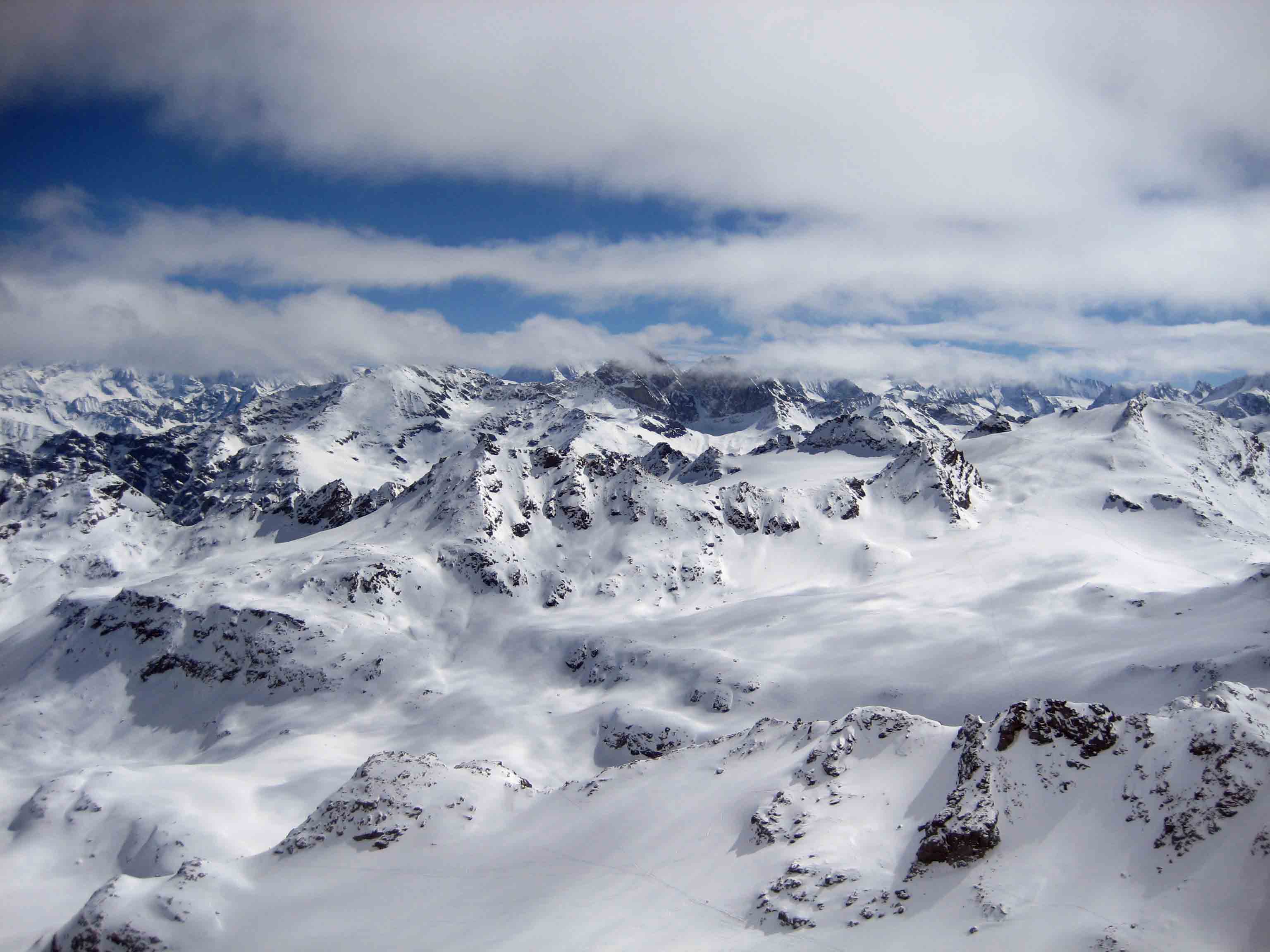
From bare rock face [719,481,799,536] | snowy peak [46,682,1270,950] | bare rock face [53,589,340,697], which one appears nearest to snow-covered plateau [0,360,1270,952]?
snowy peak [46,682,1270,950]

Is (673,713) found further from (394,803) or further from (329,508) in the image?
(329,508)

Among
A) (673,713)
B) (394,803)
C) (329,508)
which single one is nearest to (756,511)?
(673,713)

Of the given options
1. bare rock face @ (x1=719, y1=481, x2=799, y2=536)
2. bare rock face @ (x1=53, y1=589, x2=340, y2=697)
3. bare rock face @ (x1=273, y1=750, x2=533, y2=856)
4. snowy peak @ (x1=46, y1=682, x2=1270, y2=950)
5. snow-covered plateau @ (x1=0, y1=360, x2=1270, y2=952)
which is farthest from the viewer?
bare rock face @ (x1=719, y1=481, x2=799, y2=536)

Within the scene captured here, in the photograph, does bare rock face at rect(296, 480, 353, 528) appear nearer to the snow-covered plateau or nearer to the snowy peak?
the snow-covered plateau

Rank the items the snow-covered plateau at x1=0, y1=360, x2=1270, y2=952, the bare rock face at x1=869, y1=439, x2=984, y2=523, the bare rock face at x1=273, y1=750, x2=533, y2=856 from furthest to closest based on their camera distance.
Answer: the bare rock face at x1=869, y1=439, x2=984, y2=523, the bare rock face at x1=273, y1=750, x2=533, y2=856, the snow-covered plateau at x1=0, y1=360, x2=1270, y2=952

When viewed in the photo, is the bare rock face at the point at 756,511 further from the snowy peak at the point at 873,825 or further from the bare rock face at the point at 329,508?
the bare rock face at the point at 329,508

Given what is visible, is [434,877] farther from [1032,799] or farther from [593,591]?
[593,591]

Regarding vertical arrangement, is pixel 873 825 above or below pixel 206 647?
above

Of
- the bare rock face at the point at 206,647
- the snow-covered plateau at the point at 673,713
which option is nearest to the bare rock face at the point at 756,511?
the snow-covered plateau at the point at 673,713

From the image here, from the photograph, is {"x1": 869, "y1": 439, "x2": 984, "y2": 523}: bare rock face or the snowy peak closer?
the snowy peak
